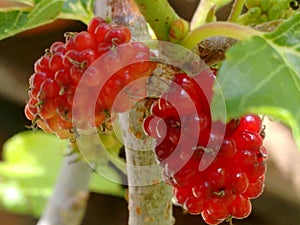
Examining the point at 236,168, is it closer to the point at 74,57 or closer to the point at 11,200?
the point at 74,57

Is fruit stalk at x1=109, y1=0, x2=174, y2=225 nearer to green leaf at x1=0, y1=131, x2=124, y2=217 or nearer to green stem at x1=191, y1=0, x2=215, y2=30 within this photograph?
green stem at x1=191, y1=0, x2=215, y2=30

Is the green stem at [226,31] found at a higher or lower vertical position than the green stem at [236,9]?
lower

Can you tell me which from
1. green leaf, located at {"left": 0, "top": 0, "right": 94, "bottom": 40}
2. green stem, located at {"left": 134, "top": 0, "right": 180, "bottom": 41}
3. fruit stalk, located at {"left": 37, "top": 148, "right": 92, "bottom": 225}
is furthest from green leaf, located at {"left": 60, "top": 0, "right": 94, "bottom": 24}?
fruit stalk, located at {"left": 37, "top": 148, "right": 92, "bottom": 225}

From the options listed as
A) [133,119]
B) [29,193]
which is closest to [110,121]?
[133,119]

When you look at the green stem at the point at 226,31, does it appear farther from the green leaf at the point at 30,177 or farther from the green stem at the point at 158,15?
the green leaf at the point at 30,177

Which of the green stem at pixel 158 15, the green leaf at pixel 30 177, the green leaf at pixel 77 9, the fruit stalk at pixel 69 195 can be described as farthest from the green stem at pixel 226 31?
the green leaf at pixel 30 177

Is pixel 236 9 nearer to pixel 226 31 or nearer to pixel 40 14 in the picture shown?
pixel 226 31
